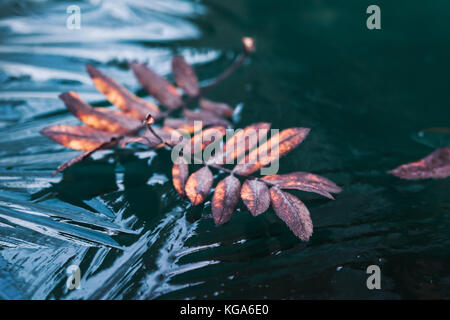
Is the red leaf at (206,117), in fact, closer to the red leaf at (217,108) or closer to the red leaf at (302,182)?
the red leaf at (217,108)

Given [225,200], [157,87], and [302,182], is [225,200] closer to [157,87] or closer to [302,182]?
[302,182]

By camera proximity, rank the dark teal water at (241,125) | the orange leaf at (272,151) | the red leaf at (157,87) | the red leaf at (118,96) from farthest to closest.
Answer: the red leaf at (157,87), the red leaf at (118,96), the orange leaf at (272,151), the dark teal water at (241,125)

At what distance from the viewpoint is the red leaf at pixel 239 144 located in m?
0.66

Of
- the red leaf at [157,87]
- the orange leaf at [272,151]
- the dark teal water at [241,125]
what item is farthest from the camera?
the red leaf at [157,87]

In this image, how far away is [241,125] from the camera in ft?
2.84

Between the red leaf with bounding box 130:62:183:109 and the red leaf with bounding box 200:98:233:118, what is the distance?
54 millimetres

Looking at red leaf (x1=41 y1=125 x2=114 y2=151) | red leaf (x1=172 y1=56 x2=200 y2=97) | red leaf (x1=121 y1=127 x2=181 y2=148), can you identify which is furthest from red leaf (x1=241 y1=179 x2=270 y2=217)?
red leaf (x1=172 y1=56 x2=200 y2=97)

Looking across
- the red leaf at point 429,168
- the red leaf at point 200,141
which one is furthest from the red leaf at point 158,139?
the red leaf at point 429,168

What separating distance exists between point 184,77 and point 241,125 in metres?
0.19

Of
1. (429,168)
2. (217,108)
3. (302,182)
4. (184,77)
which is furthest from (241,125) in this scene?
(429,168)

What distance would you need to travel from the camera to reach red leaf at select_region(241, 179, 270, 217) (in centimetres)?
57

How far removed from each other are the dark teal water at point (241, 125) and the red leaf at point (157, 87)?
0.14m

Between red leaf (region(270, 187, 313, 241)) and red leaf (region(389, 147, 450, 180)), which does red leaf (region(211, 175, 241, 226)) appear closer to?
red leaf (region(270, 187, 313, 241))
